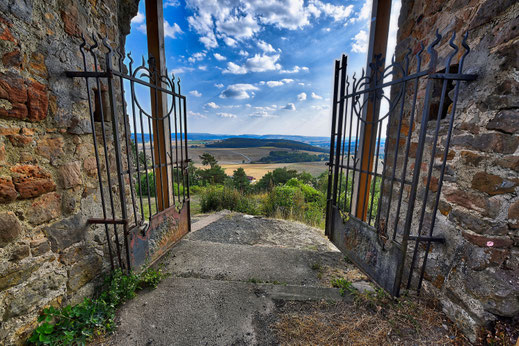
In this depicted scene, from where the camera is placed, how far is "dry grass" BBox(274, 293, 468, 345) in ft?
5.21

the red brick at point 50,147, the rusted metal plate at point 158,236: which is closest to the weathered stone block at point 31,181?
the red brick at point 50,147

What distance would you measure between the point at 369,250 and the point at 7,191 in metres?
2.96

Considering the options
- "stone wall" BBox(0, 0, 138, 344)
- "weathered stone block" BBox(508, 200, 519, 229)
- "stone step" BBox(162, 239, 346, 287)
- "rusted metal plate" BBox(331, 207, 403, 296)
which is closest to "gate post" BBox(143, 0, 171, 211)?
"stone step" BBox(162, 239, 346, 287)

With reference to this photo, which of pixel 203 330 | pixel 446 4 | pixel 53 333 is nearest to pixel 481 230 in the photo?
pixel 446 4

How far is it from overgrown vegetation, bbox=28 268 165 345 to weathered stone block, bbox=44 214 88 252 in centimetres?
43

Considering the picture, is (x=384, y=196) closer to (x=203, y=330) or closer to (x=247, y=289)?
(x=247, y=289)

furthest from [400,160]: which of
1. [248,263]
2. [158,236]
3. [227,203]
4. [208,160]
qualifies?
[208,160]

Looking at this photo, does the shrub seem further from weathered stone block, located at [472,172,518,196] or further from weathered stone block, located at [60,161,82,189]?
weathered stone block, located at [472,172,518,196]

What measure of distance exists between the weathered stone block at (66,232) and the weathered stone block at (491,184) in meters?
3.08

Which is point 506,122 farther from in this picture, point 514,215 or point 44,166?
point 44,166

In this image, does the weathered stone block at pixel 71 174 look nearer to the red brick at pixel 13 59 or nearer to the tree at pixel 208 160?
the red brick at pixel 13 59

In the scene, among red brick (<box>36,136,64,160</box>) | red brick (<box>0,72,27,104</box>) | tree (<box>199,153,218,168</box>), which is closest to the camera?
red brick (<box>0,72,27,104</box>)

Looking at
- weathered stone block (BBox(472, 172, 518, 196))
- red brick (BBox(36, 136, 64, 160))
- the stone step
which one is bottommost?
the stone step

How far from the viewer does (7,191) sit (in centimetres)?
133
